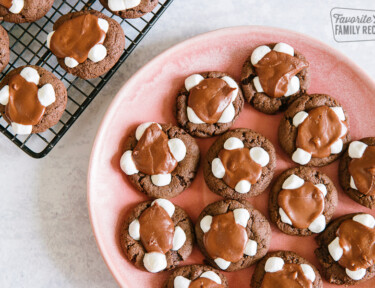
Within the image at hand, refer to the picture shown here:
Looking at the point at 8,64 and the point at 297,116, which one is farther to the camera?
the point at 8,64

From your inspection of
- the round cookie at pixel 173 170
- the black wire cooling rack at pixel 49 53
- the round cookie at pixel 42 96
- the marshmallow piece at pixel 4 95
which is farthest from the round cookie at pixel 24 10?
the round cookie at pixel 173 170

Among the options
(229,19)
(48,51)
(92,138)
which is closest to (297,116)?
(229,19)

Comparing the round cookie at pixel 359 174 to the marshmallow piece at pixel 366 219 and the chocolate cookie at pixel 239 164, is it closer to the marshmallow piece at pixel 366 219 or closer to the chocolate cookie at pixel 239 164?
the marshmallow piece at pixel 366 219

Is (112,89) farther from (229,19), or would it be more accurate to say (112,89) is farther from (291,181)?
(291,181)

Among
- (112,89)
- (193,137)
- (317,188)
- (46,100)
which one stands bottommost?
(317,188)

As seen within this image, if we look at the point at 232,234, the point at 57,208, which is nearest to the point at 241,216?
the point at 232,234

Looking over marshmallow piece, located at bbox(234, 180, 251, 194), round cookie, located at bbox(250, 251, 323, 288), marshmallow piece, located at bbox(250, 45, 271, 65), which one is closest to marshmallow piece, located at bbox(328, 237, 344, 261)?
round cookie, located at bbox(250, 251, 323, 288)
